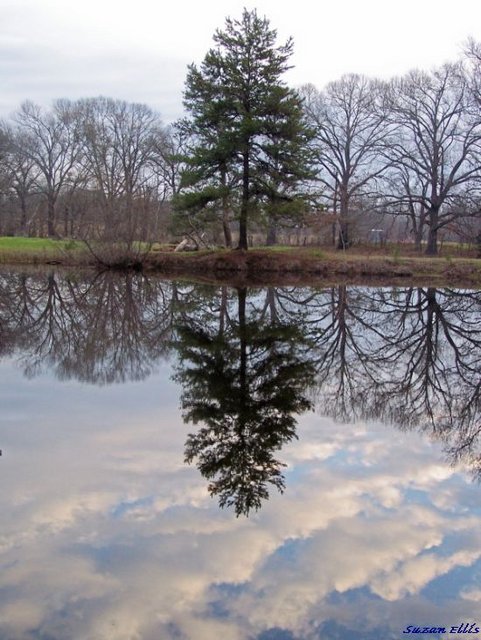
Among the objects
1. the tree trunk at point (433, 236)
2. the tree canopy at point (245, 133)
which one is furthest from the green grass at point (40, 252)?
the tree trunk at point (433, 236)

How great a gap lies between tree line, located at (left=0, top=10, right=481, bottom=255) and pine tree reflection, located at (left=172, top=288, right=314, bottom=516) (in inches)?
632

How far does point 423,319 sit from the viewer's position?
59.5 feet

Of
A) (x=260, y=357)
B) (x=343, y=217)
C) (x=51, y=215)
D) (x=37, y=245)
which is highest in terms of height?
(x=51, y=215)

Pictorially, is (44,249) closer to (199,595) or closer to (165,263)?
(165,263)

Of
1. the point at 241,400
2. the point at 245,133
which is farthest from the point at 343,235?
the point at 241,400

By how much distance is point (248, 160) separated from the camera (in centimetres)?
2969

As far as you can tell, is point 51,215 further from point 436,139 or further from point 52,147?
point 436,139

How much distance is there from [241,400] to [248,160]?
23.1 m

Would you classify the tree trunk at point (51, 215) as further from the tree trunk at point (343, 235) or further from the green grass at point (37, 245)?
the tree trunk at point (343, 235)

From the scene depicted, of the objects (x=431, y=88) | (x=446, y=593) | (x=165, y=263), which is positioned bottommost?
(x=446, y=593)

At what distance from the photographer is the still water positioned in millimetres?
3873

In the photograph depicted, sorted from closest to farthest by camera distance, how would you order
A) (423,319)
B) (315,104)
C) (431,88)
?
1. (423,319)
2. (431,88)
3. (315,104)

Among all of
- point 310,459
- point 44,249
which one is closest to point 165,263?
point 44,249

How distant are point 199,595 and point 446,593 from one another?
1711mm
